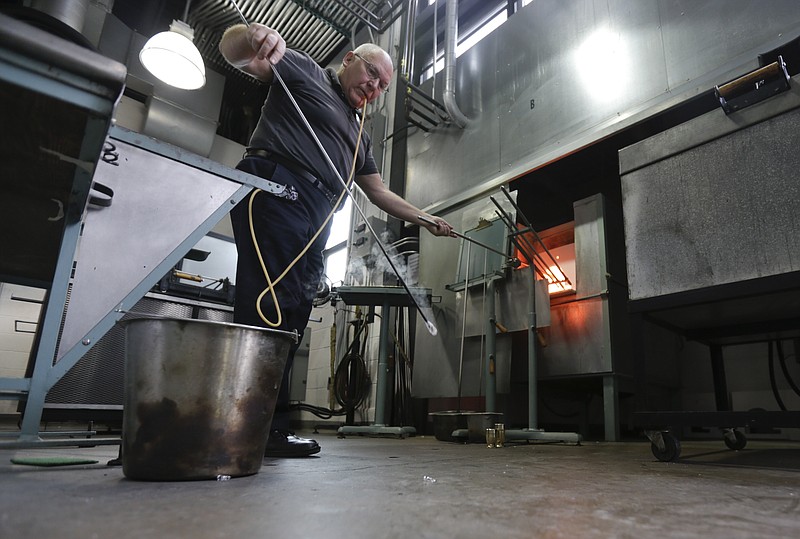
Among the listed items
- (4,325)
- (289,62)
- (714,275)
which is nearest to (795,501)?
(714,275)

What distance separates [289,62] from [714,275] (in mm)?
1545

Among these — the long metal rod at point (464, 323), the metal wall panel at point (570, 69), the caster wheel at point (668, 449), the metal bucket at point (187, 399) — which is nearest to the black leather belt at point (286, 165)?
the metal bucket at point (187, 399)

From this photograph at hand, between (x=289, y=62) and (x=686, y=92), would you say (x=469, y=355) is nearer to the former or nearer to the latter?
(x=686, y=92)

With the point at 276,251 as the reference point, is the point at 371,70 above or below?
above

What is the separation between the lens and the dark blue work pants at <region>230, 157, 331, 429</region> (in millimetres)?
1346

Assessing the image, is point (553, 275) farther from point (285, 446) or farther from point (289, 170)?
point (285, 446)

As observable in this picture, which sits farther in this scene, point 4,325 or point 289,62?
point 4,325

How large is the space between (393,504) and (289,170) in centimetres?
109

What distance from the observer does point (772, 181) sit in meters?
1.49

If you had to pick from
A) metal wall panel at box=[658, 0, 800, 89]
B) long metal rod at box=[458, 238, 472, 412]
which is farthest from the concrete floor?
metal wall panel at box=[658, 0, 800, 89]

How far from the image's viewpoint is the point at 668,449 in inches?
Answer: 57.7

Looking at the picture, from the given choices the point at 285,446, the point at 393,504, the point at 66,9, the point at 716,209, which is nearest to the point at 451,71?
the point at 716,209

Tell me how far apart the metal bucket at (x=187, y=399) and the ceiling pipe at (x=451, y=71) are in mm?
3394

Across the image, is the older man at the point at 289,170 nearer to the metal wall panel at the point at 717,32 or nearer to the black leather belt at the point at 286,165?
the black leather belt at the point at 286,165
